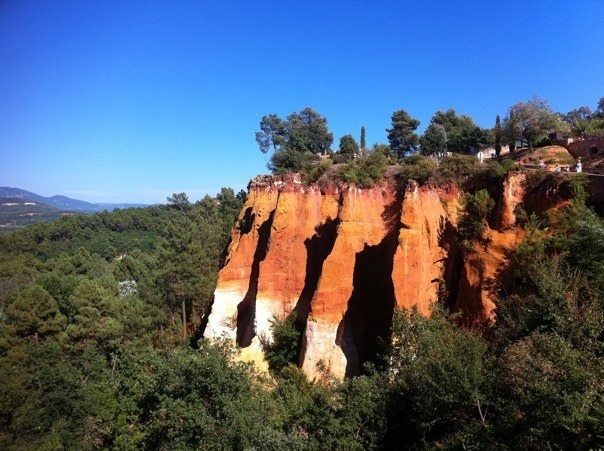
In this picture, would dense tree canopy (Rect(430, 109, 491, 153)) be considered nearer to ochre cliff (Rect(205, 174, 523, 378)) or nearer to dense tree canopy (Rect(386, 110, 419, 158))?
dense tree canopy (Rect(386, 110, 419, 158))

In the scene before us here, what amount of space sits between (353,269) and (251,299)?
30.9ft

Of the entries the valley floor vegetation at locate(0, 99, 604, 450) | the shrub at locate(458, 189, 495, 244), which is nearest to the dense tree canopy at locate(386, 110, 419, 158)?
the valley floor vegetation at locate(0, 99, 604, 450)

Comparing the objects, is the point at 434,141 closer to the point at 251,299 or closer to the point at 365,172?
the point at 365,172

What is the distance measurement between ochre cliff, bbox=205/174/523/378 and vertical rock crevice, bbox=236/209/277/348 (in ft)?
0.29

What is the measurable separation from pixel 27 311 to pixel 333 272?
79.0 ft

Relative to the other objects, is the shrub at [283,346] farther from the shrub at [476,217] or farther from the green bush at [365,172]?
the shrub at [476,217]

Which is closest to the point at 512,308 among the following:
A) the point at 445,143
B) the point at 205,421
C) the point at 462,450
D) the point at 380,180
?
the point at 462,450

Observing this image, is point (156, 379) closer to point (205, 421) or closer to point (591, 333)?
point (205, 421)

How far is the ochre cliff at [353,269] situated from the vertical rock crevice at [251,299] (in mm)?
89

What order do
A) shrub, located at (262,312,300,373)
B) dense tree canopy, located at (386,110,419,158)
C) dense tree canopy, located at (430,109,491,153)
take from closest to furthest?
shrub, located at (262,312,300,373), dense tree canopy, located at (430,109,491,153), dense tree canopy, located at (386,110,419,158)

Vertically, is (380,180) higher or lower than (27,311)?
higher

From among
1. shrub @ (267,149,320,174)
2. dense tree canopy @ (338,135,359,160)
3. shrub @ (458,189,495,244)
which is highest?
dense tree canopy @ (338,135,359,160)

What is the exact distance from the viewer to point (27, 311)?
28.5 meters

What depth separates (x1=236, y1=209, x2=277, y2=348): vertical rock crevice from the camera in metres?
25.3
